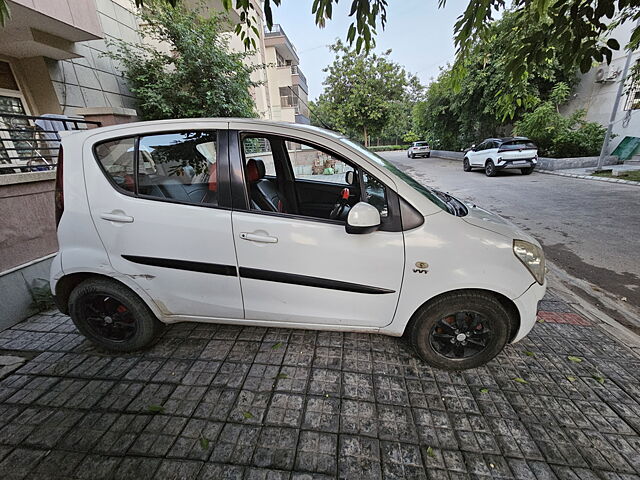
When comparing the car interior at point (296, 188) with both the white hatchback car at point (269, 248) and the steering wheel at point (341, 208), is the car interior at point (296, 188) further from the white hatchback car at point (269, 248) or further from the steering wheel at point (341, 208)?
the white hatchback car at point (269, 248)

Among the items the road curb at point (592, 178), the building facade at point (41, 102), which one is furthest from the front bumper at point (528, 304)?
the road curb at point (592, 178)

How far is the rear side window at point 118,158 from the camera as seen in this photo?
2049 mm

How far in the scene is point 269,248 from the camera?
194 cm

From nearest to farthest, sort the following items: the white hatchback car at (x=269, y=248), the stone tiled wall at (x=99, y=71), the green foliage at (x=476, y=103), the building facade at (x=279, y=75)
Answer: the white hatchback car at (x=269, y=248), the stone tiled wall at (x=99, y=71), the green foliage at (x=476, y=103), the building facade at (x=279, y=75)

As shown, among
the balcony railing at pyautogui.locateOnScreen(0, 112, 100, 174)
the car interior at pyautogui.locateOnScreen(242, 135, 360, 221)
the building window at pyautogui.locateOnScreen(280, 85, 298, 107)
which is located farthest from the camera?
the building window at pyautogui.locateOnScreen(280, 85, 298, 107)

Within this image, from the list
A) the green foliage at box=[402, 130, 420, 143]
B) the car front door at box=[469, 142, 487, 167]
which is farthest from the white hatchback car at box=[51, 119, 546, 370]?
the green foliage at box=[402, 130, 420, 143]

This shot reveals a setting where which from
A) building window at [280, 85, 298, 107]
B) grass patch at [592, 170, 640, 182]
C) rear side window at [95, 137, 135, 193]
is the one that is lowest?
grass patch at [592, 170, 640, 182]

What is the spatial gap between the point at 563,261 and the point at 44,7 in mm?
8674

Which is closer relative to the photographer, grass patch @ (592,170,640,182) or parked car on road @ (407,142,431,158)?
grass patch @ (592,170,640,182)

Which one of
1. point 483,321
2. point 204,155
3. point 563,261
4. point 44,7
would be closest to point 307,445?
point 483,321

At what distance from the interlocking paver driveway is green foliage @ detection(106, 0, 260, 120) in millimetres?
5977

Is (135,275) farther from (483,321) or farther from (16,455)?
(483,321)

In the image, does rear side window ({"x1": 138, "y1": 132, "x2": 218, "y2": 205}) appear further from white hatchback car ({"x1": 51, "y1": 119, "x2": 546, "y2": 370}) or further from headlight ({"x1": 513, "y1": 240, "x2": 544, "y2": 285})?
headlight ({"x1": 513, "y1": 240, "x2": 544, "y2": 285})

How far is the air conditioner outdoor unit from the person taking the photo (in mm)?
13227
